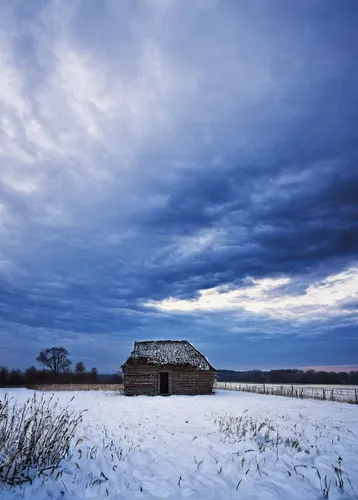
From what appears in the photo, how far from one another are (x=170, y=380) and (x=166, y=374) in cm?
176

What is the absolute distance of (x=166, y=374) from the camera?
3512 cm

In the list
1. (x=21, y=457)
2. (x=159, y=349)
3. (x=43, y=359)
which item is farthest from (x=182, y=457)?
(x=43, y=359)

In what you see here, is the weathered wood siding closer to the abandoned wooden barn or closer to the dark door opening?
the abandoned wooden barn

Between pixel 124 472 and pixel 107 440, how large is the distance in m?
2.65

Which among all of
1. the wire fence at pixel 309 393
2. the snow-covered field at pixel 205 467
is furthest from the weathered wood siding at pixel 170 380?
the snow-covered field at pixel 205 467

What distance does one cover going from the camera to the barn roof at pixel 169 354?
112ft

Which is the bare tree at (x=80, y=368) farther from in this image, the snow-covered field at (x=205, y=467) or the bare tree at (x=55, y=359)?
the snow-covered field at (x=205, y=467)

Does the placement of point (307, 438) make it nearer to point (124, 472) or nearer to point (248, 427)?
point (248, 427)

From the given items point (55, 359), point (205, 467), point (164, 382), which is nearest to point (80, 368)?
point (55, 359)

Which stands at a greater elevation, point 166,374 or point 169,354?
point 169,354

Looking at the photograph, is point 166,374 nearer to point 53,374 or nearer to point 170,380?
point 170,380

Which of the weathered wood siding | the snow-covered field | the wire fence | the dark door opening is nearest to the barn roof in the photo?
the weathered wood siding

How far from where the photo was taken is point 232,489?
6168 mm

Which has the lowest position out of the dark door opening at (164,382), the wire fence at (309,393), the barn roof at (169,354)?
the wire fence at (309,393)
